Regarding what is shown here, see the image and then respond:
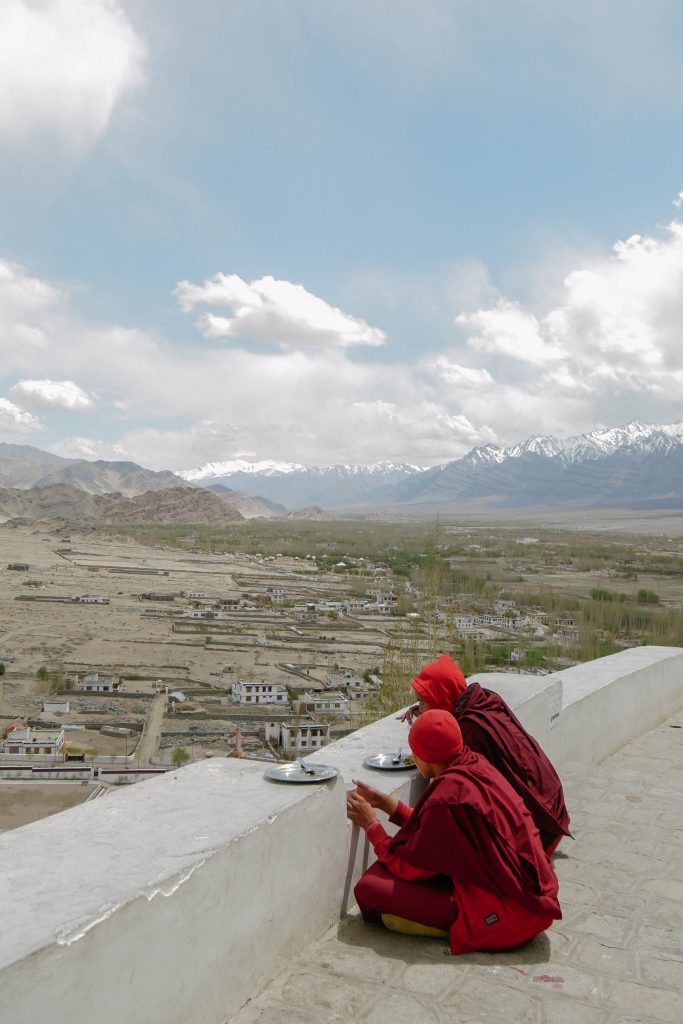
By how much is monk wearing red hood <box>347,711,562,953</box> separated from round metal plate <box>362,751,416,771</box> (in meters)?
0.36

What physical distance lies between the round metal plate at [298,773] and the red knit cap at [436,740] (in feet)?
1.02

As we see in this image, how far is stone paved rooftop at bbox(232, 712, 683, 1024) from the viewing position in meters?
2.06

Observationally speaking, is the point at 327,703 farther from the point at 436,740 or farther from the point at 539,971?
the point at 539,971

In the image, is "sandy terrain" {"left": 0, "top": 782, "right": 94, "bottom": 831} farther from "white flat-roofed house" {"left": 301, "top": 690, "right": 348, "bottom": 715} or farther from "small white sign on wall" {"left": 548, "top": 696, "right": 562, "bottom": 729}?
"small white sign on wall" {"left": 548, "top": 696, "right": 562, "bottom": 729}

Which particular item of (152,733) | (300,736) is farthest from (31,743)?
(300,736)

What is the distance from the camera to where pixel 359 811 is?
8.32 feet

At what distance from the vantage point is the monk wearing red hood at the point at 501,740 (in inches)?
116

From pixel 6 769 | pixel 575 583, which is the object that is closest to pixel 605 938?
pixel 6 769

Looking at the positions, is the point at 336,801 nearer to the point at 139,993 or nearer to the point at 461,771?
the point at 461,771

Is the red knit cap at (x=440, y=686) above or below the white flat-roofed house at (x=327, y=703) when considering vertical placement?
above

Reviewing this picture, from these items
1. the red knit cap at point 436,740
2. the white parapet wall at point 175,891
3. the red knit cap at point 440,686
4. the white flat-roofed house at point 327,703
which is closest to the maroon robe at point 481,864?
the red knit cap at point 436,740

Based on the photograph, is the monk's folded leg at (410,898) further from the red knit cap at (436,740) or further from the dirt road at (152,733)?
the dirt road at (152,733)

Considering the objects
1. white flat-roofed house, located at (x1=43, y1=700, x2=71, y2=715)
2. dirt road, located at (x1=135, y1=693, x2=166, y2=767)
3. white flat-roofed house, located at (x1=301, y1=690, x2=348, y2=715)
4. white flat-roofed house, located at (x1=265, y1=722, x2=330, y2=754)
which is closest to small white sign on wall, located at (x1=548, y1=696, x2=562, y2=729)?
white flat-roofed house, located at (x1=265, y1=722, x2=330, y2=754)

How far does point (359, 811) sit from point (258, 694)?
18569mm
